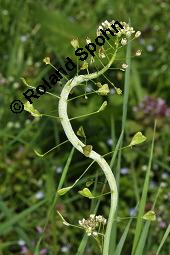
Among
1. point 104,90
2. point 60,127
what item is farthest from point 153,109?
point 104,90

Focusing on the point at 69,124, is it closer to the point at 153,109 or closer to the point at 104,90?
the point at 104,90

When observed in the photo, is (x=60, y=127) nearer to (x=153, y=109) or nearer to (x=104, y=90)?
(x=153, y=109)

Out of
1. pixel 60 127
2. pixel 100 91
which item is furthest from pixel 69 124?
pixel 60 127

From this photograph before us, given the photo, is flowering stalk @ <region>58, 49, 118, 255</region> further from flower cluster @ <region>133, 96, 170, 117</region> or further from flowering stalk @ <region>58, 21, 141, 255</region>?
flower cluster @ <region>133, 96, 170, 117</region>

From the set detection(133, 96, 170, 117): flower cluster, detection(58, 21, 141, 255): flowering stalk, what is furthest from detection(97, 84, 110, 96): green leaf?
detection(133, 96, 170, 117): flower cluster

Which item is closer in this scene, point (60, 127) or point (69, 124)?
point (69, 124)

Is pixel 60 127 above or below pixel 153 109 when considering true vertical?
above

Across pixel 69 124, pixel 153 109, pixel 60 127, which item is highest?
pixel 69 124

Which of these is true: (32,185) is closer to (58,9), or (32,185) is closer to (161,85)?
(161,85)

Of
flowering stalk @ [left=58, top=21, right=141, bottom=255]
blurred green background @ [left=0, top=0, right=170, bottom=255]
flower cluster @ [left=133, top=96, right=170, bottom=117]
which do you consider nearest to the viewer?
flowering stalk @ [left=58, top=21, right=141, bottom=255]

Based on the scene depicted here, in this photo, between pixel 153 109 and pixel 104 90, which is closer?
pixel 104 90
